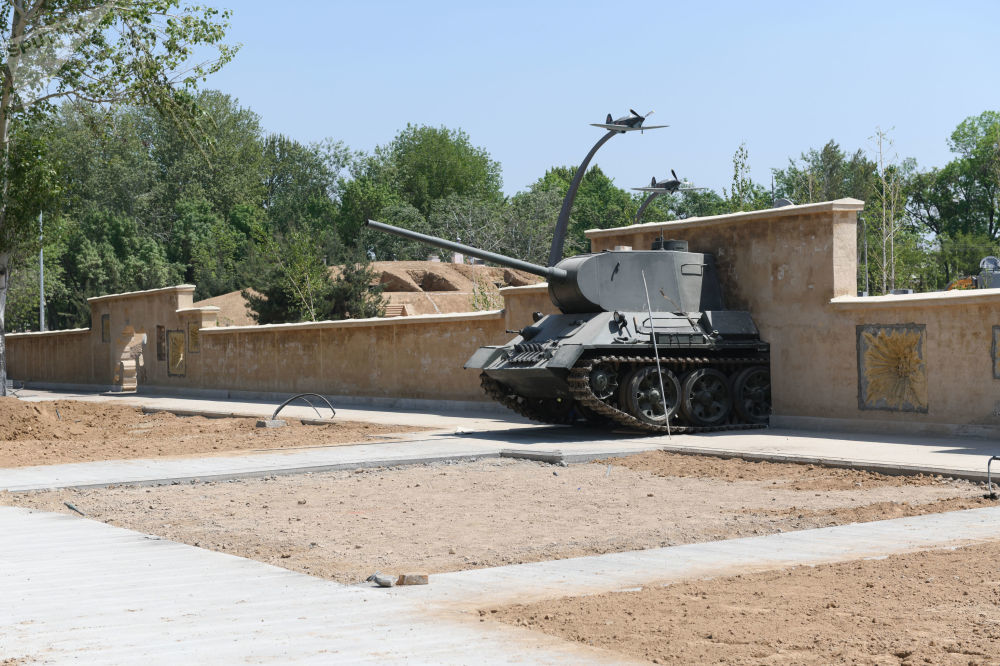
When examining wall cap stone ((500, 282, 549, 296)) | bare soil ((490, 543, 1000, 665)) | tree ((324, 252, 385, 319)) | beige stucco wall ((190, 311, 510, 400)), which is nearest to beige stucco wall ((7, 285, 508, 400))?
beige stucco wall ((190, 311, 510, 400))

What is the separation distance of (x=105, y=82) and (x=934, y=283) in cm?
4378

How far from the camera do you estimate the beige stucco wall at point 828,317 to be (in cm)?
1456

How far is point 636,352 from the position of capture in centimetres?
1636

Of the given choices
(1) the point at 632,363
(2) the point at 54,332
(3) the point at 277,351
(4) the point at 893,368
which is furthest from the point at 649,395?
(2) the point at 54,332

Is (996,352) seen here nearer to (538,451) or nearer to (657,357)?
(657,357)

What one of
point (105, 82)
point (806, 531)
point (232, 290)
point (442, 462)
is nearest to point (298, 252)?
point (105, 82)

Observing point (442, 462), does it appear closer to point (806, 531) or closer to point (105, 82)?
point (806, 531)

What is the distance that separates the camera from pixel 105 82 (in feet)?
89.1

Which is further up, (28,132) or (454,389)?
(28,132)

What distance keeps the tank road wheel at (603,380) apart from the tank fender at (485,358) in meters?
1.73

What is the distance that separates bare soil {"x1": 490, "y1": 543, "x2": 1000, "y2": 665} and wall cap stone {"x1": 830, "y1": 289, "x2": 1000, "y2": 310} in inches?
343

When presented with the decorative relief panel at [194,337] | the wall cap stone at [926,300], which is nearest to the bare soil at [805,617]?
the wall cap stone at [926,300]

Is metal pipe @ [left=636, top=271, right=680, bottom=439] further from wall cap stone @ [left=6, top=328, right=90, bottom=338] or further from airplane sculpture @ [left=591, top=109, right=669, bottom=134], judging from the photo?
wall cap stone @ [left=6, top=328, right=90, bottom=338]

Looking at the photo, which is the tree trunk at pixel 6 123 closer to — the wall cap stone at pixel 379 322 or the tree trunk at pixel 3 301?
the tree trunk at pixel 3 301
